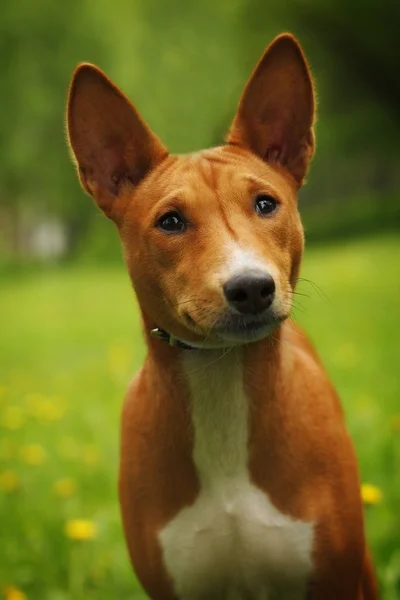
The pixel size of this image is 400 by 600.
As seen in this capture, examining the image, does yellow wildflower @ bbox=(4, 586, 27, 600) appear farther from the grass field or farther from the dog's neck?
the dog's neck

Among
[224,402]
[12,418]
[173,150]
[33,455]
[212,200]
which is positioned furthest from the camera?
[173,150]

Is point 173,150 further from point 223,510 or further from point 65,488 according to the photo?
point 223,510

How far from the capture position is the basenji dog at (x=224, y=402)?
1394 mm

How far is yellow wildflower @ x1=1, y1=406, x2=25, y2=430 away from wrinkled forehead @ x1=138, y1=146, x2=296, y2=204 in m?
1.94

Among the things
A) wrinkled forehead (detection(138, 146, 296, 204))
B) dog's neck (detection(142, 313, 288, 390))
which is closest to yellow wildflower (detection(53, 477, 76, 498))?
dog's neck (detection(142, 313, 288, 390))

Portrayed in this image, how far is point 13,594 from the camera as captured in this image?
208 cm

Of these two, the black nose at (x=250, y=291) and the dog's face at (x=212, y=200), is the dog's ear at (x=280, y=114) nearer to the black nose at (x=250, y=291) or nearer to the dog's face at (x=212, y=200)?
the dog's face at (x=212, y=200)

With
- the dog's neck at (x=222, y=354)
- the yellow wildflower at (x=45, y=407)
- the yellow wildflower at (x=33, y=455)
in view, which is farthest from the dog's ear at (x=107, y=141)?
the yellow wildflower at (x=45, y=407)

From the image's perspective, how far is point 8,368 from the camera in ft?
12.5

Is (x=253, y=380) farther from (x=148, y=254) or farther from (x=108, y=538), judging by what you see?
(x=108, y=538)

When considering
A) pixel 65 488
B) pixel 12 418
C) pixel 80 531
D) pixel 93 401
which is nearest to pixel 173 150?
pixel 93 401

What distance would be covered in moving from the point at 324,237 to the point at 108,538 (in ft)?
6.29

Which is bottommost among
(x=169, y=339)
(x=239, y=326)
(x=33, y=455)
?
(x=33, y=455)

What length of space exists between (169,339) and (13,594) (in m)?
1.04
